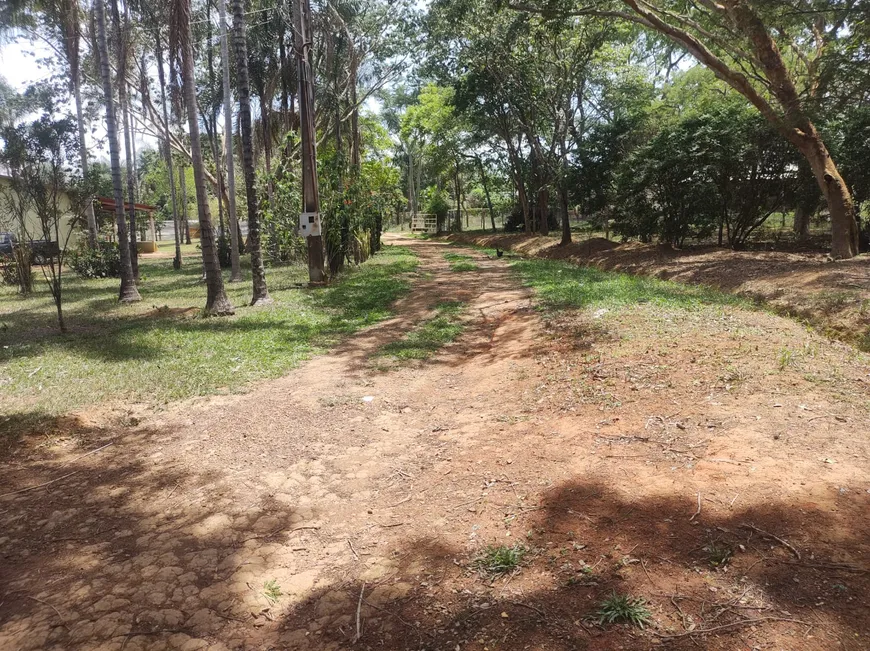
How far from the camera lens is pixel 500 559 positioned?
3092 mm

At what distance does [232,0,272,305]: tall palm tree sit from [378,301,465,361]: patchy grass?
4036 millimetres

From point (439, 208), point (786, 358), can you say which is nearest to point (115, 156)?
point (786, 358)

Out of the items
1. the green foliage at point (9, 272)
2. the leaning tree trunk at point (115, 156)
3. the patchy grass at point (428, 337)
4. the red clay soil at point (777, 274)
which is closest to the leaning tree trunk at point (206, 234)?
the leaning tree trunk at point (115, 156)

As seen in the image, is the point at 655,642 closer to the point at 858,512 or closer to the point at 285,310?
the point at 858,512

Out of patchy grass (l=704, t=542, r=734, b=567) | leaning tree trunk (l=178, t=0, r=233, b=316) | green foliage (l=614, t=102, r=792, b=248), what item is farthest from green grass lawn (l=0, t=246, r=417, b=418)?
green foliage (l=614, t=102, r=792, b=248)

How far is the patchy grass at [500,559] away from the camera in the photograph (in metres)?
3.03

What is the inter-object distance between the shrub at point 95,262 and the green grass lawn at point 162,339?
151 inches

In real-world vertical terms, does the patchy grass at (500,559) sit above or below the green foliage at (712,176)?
below

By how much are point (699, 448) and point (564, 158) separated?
18922 millimetres

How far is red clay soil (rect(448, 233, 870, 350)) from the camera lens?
7324 mm

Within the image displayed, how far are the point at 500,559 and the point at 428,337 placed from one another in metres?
5.76

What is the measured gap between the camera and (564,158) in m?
21.1

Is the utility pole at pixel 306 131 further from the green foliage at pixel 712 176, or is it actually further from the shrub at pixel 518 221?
the shrub at pixel 518 221

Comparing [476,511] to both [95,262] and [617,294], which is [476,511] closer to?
[617,294]
